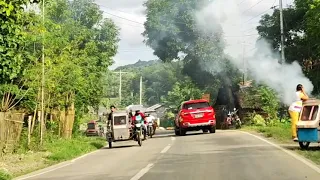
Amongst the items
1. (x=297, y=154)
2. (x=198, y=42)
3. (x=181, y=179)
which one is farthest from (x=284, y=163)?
(x=198, y=42)

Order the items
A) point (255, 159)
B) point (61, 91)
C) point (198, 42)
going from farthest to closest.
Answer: point (198, 42)
point (61, 91)
point (255, 159)

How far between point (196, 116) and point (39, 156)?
12.3 m

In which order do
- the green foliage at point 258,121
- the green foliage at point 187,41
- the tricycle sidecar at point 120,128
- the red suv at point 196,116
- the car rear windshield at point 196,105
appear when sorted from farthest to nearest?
the green foliage at point 187,41 < the green foliage at point 258,121 < the car rear windshield at point 196,105 < the red suv at point 196,116 < the tricycle sidecar at point 120,128

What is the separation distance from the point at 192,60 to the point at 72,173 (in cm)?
3683

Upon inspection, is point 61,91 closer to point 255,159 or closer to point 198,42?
point 255,159

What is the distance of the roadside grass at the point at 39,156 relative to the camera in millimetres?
16395

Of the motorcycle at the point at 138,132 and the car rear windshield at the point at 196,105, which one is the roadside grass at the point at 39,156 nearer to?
the motorcycle at the point at 138,132

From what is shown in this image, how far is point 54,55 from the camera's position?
24984 millimetres

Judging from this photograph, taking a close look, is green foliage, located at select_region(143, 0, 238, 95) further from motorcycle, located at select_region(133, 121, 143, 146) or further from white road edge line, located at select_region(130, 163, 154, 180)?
white road edge line, located at select_region(130, 163, 154, 180)

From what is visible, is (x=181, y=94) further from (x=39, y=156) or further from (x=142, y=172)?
(x=142, y=172)

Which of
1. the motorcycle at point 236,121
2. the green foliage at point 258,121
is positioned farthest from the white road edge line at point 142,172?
the motorcycle at point 236,121

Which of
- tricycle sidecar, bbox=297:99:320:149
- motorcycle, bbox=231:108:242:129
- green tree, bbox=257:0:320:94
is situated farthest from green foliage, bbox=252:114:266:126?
tricycle sidecar, bbox=297:99:320:149

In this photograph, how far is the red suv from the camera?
3039cm

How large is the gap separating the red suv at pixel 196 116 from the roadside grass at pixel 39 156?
6.75 meters
